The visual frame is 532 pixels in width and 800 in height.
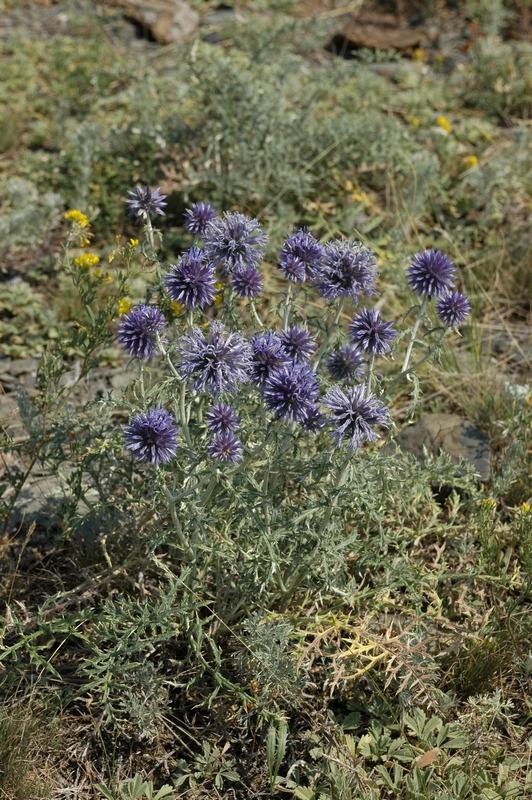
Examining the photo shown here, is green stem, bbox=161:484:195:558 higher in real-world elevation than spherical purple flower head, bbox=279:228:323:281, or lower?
lower

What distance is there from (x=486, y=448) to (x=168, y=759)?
2.09 metres

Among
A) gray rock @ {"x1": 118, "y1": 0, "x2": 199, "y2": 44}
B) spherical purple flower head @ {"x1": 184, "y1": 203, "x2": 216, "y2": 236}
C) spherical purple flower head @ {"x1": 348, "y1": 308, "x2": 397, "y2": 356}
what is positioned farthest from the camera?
gray rock @ {"x1": 118, "y1": 0, "x2": 199, "y2": 44}

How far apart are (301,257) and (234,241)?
263mm

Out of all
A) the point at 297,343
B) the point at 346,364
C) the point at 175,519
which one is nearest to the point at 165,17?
the point at 346,364

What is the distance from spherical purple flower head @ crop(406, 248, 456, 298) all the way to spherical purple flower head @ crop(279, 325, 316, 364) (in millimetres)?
505

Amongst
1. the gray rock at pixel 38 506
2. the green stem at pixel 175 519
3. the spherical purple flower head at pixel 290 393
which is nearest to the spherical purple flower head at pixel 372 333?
the spherical purple flower head at pixel 290 393

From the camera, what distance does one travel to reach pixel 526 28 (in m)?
8.15

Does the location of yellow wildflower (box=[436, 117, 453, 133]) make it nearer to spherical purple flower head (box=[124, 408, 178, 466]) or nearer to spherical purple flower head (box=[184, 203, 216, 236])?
spherical purple flower head (box=[184, 203, 216, 236])

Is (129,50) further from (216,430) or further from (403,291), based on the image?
(216,430)

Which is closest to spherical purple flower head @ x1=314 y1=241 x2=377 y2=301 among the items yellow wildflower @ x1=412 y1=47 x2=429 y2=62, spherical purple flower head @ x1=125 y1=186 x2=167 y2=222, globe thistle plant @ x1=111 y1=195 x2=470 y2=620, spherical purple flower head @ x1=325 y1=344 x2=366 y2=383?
globe thistle plant @ x1=111 y1=195 x2=470 y2=620

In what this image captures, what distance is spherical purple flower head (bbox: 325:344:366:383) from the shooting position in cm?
283

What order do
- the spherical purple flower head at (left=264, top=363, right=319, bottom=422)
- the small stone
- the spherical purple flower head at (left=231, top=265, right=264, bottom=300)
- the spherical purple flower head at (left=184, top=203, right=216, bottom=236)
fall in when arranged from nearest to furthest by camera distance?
1. the spherical purple flower head at (left=264, top=363, right=319, bottom=422)
2. the spherical purple flower head at (left=231, top=265, right=264, bottom=300)
3. the spherical purple flower head at (left=184, top=203, right=216, bottom=236)
4. the small stone

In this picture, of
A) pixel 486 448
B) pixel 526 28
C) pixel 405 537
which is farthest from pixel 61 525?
pixel 526 28

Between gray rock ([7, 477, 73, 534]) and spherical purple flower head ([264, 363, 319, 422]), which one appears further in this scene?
gray rock ([7, 477, 73, 534])
